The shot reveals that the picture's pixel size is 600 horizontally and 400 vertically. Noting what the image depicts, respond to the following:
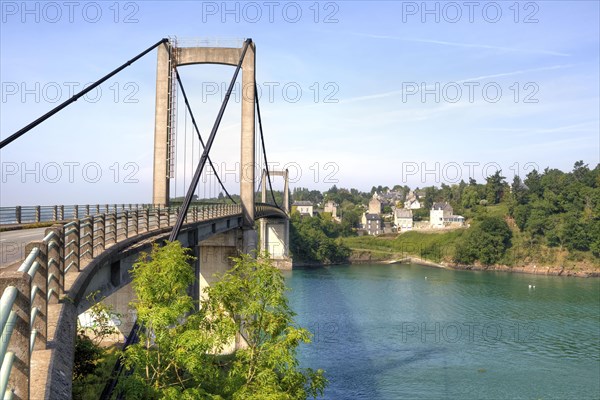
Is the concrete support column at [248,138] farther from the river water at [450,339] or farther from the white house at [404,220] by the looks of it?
the white house at [404,220]

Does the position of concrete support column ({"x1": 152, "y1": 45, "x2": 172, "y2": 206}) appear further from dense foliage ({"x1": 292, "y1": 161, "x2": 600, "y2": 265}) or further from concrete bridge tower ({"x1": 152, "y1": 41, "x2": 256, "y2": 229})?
dense foliage ({"x1": 292, "y1": 161, "x2": 600, "y2": 265})

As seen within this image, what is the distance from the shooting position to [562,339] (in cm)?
4000

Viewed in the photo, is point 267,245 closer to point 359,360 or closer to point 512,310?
point 512,310

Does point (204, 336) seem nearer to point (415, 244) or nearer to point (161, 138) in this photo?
point (161, 138)

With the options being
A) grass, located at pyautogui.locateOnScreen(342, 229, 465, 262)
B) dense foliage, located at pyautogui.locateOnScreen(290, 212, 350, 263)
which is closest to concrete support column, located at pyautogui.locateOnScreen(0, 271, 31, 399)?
dense foliage, located at pyautogui.locateOnScreen(290, 212, 350, 263)

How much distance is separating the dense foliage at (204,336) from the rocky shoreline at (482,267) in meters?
86.3

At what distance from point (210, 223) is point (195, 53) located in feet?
37.1

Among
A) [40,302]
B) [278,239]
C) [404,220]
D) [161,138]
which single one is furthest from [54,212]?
[404,220]

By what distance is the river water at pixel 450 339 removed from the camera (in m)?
29.2

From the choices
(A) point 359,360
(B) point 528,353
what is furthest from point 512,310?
(A) point 359,360

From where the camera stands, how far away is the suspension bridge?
3875mm

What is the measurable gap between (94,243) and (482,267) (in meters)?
91.0

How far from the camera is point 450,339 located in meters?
40.2

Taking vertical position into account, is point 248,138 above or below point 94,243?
above
